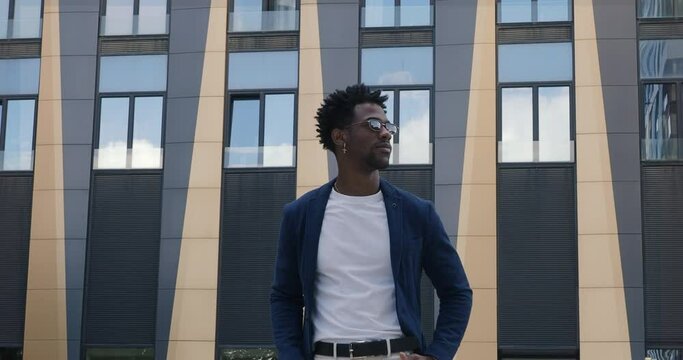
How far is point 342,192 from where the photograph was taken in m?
5.33

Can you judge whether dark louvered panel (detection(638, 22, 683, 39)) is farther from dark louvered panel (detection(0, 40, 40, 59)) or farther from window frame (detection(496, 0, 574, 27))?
dark louvered panel (detection(0, 40, 40, 59))

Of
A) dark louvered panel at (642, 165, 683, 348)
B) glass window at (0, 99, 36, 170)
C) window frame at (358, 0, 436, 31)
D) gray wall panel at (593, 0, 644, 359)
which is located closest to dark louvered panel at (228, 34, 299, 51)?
window frame at (358, 0, 436, 31)

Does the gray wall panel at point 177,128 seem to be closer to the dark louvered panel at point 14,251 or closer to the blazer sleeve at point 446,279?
the dark louvered panel at point 14,251

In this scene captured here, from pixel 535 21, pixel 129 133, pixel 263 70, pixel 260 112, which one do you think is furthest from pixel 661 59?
pixel 129 133

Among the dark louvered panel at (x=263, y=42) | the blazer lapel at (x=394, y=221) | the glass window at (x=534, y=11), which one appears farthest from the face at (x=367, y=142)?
the dark louvered panel at (x=263, y=42)

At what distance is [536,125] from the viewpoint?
81.7 ft

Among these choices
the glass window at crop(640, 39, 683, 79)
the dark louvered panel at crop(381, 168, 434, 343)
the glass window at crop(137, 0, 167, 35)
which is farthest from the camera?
the glass window at crop(137, 0, 167, 35)

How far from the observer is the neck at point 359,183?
17.2 feet

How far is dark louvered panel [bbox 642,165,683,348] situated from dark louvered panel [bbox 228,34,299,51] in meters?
8.55

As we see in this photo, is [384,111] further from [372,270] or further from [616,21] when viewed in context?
[616,21]

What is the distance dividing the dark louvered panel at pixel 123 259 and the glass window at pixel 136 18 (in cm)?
353

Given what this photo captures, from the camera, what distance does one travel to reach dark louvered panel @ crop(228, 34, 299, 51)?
25875mm

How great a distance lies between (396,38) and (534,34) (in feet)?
10.3

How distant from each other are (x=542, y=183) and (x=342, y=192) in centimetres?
1981
